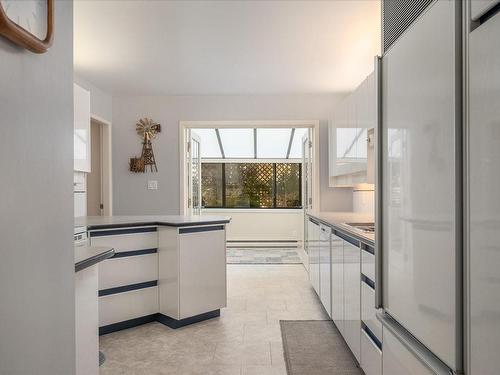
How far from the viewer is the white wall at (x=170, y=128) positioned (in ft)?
17.4

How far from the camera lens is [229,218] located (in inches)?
144

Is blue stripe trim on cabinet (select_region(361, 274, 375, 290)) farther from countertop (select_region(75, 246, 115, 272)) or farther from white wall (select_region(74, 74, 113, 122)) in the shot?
white wall (select_region(74, 74, 113, 122))

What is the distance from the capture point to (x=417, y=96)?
1.14 metres

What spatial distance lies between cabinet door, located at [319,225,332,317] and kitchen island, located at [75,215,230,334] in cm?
88

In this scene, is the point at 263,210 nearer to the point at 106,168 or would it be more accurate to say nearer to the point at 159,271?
the point at 106,168

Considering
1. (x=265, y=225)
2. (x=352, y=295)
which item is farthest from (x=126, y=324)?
(x=265, y=225)

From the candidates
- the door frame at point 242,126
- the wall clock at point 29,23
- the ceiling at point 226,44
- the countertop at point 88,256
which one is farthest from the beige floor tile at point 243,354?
the door frame at point 242,126

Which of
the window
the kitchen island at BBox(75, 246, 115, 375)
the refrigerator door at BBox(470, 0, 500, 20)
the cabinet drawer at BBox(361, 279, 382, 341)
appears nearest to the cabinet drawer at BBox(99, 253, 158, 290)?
the kitchen island at BBox(75, 246, 115, 375)

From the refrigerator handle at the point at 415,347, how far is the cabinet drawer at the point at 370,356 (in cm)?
59

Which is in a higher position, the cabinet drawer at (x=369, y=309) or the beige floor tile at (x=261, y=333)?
the cabinet drawer at (x=369, y=309)

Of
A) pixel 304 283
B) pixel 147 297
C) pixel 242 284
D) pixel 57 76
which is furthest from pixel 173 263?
pixel 57 76

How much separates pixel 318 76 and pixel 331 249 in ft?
7.04

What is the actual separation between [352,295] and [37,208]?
2011mm

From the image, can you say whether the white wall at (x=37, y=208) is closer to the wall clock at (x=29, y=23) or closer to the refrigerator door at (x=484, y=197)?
the wall clock at (x=29, y=23)
